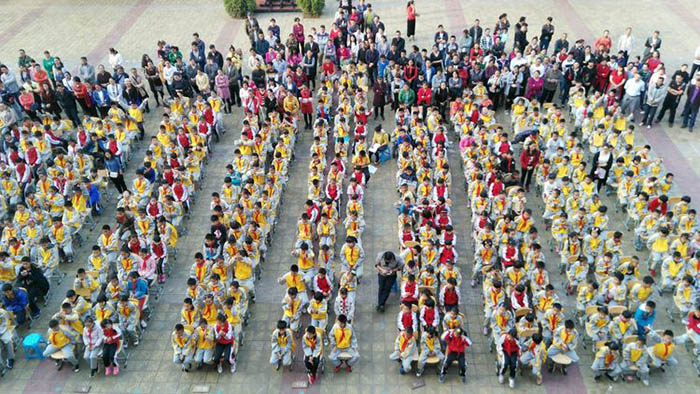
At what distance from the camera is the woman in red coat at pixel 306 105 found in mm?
18891

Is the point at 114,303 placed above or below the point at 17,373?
above

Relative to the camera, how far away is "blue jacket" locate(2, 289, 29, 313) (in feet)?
39.4

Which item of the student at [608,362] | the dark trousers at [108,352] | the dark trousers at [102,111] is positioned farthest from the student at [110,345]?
the dark trousers at [102,111]

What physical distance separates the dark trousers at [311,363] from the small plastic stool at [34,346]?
546 centimetres

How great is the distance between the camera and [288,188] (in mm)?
16938

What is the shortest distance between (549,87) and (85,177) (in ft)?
48.5

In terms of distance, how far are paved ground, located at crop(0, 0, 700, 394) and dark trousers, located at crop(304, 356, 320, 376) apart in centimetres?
39

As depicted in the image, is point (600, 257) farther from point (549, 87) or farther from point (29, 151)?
point (29, 151)

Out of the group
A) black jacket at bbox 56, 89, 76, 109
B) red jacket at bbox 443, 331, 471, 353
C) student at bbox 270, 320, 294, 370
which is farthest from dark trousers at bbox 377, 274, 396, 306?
black jacket at bbox 56, 89, 76, 109

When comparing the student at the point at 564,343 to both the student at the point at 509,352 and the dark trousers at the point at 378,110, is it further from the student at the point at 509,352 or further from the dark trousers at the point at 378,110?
the dark trousers at the point at 378,110

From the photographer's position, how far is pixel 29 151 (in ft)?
53.4

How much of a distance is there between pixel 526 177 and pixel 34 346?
499 inches

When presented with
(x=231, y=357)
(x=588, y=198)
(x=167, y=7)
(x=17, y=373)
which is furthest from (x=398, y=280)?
(x=167, y=7)

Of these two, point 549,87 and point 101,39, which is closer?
point 549,87
